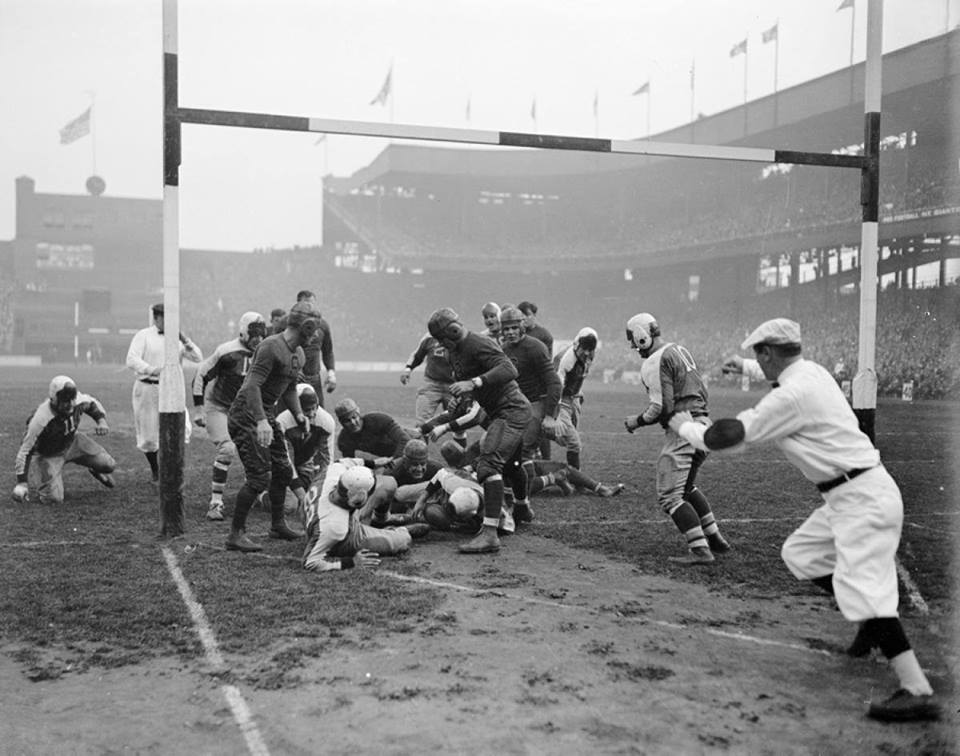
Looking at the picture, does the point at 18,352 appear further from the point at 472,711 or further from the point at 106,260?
the point at 472,711

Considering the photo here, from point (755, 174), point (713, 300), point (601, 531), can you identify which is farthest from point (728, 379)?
point (601, 531)

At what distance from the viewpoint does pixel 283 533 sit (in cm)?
715

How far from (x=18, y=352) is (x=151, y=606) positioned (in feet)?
159

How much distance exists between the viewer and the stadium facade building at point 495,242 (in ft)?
129

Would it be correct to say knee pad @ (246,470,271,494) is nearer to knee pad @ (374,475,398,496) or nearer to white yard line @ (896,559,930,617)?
knee pad @ (374,475,398,496)

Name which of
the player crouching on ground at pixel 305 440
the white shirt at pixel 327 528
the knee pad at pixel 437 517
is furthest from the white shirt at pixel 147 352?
the white shirt at pixel 327 528

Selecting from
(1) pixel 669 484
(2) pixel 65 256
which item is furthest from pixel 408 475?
(2) pixel 65 256

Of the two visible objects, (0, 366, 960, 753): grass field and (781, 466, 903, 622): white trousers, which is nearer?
(781, 466, 903, 622): white trousers

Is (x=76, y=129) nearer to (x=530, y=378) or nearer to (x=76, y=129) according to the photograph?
(x=76, y=129)

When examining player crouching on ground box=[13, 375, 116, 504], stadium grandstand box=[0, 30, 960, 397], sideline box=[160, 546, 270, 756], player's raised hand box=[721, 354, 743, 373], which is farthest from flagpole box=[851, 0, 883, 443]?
stadium grandstand box=[0, 30, 960, 397]

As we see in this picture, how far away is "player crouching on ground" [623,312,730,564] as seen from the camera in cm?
651

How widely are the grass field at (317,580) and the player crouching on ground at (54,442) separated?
0.24m

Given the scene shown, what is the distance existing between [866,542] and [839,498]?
24 centimetres

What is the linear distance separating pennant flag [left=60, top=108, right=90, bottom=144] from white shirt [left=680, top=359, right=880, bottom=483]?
123 feet
